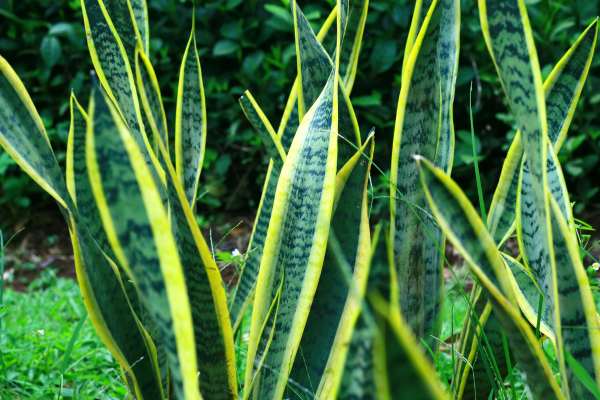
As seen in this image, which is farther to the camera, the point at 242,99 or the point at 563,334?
the point at 242,99

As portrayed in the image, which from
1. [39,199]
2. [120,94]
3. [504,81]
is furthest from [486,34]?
[39,199]

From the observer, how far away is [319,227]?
841 millimetres

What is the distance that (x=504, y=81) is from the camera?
77 cm

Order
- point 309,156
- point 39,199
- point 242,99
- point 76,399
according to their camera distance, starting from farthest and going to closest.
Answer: point 39,199 < point 76,399 < point 242,99 < point 309,156

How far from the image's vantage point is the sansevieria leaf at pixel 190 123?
113cm

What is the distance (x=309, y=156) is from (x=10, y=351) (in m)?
1.01

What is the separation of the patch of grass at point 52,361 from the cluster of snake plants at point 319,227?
0.30m

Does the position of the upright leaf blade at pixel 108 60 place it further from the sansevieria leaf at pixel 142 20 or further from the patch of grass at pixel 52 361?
the patch of grass at pixel 52 361

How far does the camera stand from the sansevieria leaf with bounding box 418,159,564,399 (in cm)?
66

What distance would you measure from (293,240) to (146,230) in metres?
0.29

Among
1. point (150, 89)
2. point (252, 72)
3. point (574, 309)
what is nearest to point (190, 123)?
point (150, 89)

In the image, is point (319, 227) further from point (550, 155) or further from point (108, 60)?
point (108, 60)

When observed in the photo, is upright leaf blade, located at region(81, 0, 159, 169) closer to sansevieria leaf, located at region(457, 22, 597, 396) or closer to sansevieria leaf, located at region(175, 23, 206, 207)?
sansevieria leaf, located at region(175, 23, 206, 207)

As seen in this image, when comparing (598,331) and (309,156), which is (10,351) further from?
(598,331)
